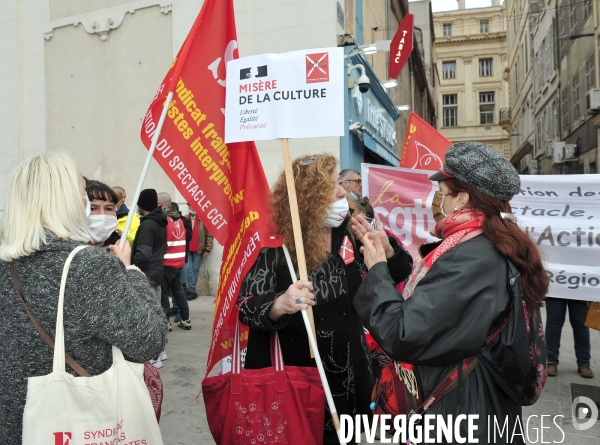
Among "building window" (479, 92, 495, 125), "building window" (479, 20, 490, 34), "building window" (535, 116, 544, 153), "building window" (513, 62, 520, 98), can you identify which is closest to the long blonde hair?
"building window" (535, 116, 544, 153)

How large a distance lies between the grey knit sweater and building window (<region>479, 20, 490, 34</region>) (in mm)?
63870

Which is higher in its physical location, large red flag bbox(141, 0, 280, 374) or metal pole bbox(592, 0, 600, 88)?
metal pole bbox(592, 0, 600, 88)

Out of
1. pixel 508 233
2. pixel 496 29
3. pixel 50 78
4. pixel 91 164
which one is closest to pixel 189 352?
pixel 508 233

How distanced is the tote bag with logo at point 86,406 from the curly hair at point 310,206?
0.97 m

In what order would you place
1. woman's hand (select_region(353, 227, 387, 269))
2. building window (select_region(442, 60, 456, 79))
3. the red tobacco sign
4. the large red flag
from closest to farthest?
woman's hand (select_region(353, 227, 387, 269)) → the large red flag → the red tobacco sign → building window (select_region(442, 60, 456, 79))

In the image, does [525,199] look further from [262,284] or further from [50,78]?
[50,78]

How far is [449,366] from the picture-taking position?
66.9 inches

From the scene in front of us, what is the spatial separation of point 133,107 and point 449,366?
35.0 feet

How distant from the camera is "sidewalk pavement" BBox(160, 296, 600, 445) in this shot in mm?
3803

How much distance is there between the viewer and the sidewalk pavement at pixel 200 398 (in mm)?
3803

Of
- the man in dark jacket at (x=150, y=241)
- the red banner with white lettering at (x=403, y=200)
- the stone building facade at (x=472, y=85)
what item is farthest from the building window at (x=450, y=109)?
the man in dark jacket at (x=150, y=241)

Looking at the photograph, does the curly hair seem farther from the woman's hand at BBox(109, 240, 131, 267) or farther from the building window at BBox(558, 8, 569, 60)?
the building window at BBox(558, 8, 569, 60)

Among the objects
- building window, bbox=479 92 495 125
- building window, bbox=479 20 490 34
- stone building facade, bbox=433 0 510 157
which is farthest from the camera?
building window, bbox=479 20 490 34

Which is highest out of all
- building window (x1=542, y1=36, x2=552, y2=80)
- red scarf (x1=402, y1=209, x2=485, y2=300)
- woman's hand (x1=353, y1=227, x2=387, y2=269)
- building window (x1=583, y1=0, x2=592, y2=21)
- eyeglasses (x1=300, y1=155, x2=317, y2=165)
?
building window (x1=542, y1=36, x2=552, y2=80)
